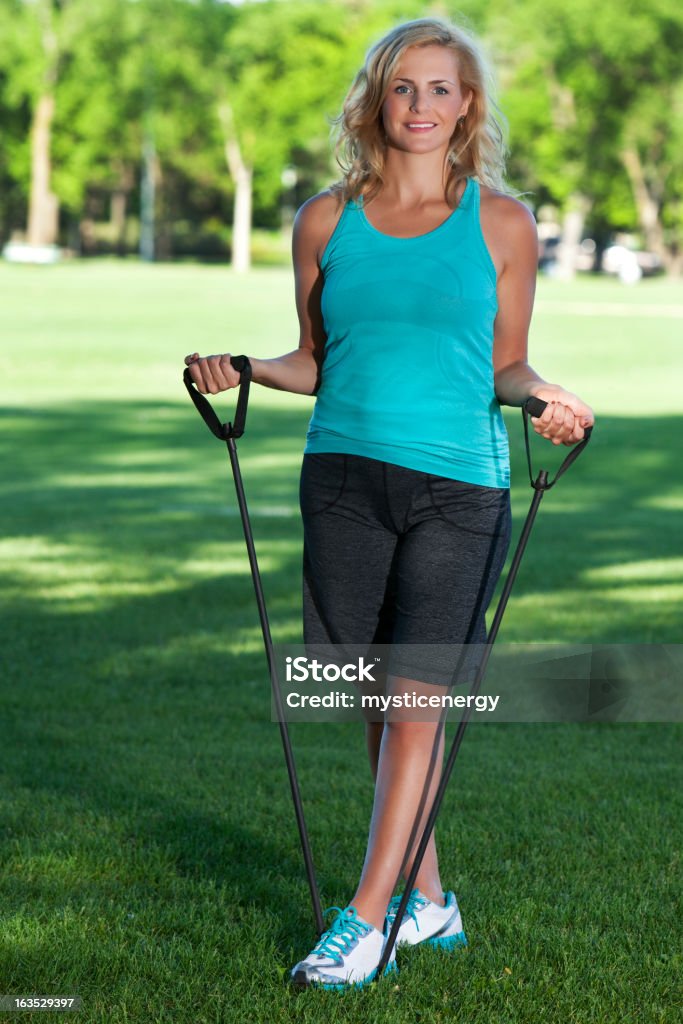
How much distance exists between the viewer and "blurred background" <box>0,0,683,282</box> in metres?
70.2

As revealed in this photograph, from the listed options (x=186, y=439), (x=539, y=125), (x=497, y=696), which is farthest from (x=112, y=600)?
(x=539, y=125)

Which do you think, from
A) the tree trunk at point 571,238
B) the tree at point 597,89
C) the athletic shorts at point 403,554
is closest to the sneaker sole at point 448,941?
the athletic shorts at point 403,554

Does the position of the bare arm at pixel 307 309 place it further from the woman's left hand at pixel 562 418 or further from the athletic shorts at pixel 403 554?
the woman's left hand at pixel 562 418

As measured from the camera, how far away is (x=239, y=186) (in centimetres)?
7706

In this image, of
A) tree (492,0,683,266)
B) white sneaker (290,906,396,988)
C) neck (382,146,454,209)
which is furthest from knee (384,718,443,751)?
tree (492,0,683,266)

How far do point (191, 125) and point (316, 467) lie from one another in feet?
267

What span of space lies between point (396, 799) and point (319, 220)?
1.28 metres

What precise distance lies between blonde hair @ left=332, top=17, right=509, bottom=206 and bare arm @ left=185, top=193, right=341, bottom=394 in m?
0.07

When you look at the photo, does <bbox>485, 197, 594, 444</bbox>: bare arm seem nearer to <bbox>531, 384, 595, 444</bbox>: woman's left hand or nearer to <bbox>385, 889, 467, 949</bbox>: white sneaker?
<bbox>531, 384, 595, 444</bbox>: woman's left hand

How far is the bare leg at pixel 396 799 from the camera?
10.3 feet

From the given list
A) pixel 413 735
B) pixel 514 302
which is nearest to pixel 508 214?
pixel 514 302

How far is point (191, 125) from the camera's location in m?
81.6

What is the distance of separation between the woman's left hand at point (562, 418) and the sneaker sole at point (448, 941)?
118cm

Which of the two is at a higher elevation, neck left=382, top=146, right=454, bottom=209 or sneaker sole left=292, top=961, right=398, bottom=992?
neck left=382, top=146, right=454, bottom=209
